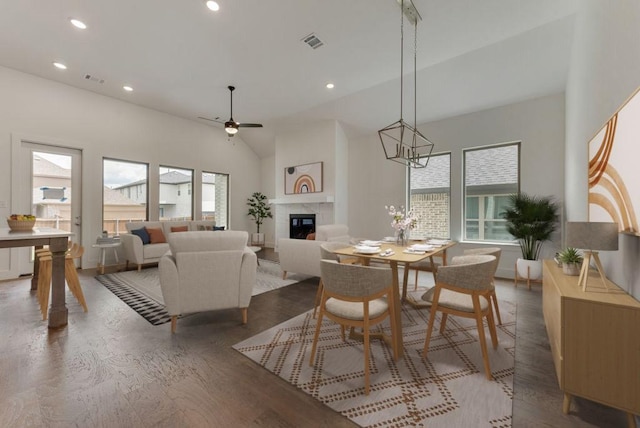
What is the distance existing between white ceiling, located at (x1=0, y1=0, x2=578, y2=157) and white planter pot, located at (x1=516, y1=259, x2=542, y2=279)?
2721mm

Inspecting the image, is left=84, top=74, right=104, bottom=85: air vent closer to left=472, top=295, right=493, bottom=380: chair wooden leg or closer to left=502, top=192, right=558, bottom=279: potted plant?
left=472, top=295, right=493, bottom=380: chair wooden leg

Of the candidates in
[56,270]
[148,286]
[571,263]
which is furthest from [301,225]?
[571,263]

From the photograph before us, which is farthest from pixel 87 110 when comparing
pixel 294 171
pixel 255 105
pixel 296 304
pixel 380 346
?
pixel 380 346

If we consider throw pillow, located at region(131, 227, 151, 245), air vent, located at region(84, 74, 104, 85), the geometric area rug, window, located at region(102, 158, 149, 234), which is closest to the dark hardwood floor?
the geometric area rug

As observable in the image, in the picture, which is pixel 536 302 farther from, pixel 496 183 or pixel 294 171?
pixel 294 171

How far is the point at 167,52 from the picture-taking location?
388cm

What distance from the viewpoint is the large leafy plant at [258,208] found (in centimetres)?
827

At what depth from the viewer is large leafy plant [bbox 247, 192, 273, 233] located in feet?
27.1

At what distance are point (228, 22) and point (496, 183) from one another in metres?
5.00

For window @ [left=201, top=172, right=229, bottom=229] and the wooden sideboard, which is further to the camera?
window @ [left=201, top=172, right=229, bottom=229]

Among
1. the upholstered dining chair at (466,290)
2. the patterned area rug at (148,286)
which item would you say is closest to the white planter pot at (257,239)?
the patterned area rug at (148,286)

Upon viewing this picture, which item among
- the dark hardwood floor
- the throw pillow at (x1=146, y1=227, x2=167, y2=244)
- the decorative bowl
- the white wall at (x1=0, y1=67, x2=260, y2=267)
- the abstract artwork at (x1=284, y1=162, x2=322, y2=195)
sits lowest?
the dark hardwood floor

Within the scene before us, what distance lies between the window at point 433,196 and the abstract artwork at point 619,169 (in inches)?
123

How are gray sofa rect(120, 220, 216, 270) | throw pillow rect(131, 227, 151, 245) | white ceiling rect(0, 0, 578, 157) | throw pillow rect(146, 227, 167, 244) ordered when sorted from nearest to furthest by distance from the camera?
white ceiling rect(0, 0, 578, 157)
gray sofa rect(120, 220, 216, 270)
throw pillow rect(131, 227, 151, 245)
throw pillow rect(146, 227, 167, 244)
